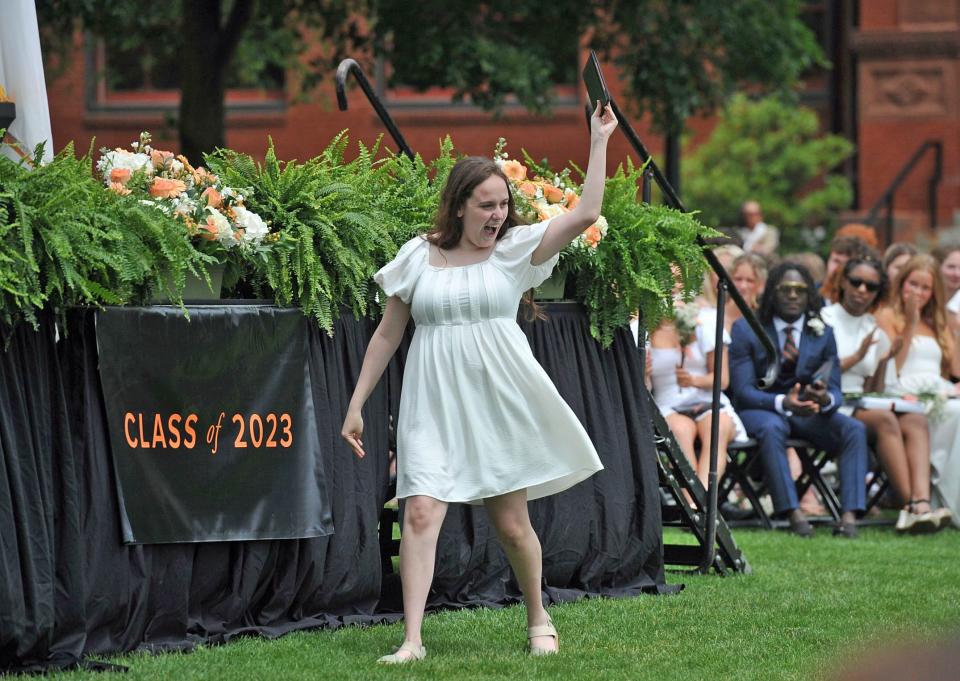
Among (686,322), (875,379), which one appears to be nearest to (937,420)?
(875,379)

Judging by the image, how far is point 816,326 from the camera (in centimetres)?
1040

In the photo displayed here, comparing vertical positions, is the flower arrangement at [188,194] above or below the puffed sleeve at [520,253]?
above

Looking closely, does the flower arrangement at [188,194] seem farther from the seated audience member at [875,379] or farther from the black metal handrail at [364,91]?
the seated audience member at [875,379]

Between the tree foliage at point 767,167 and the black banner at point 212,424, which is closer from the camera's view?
the black banner at point 212,424

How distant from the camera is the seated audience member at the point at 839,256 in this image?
37.9 feet

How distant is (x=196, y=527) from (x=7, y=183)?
150 cm

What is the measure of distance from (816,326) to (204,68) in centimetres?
729

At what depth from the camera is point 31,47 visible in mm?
6902

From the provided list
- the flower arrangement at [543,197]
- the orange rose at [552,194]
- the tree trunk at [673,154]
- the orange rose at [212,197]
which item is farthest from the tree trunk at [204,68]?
the orange rose at [212,197]

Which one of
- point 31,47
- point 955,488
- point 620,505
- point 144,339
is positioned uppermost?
point 31,47

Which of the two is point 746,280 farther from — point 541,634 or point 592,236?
point 541,634

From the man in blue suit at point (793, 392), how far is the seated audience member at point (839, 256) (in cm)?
87

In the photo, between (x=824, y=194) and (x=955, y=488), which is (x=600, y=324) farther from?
(x=824, y=194)

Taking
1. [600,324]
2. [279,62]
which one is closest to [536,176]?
[600,324]
